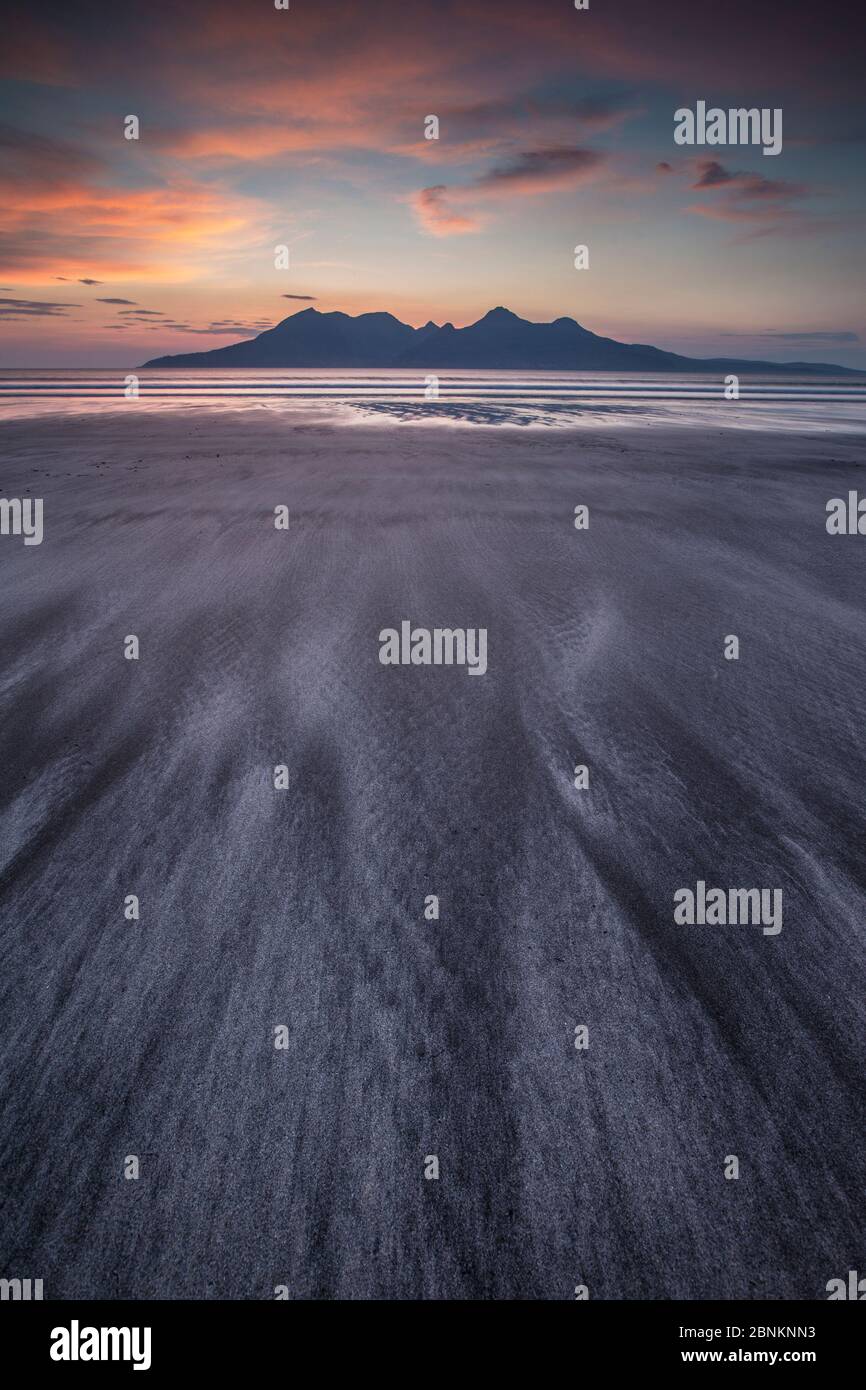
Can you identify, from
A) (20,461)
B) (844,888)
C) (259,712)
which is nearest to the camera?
(844,888)

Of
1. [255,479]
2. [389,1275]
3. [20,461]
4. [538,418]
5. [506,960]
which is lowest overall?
[389,1275]

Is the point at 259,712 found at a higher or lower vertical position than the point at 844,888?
higher

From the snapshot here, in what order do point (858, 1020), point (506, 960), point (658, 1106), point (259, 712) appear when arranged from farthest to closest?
1. point (259, 712)
2. point (506, 960)
3. point (858, 1020)
4. point (658, 1106)

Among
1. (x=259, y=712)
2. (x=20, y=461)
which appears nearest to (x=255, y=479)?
(x=20, y=461)

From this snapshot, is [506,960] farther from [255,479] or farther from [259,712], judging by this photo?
[255,479]

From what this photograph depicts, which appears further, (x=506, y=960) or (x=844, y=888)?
(x=844, y=888)
